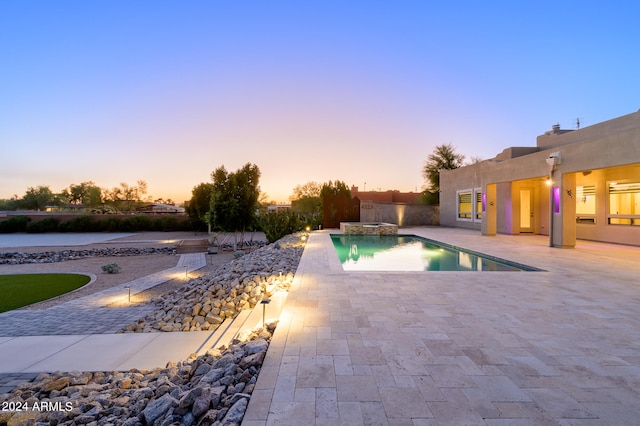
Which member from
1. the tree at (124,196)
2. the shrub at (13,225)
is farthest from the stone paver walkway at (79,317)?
the tree at (124,196)

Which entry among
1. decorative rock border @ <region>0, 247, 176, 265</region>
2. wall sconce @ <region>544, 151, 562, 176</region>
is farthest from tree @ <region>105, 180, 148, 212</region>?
wall sconce @ <region>544, 151, 562, 176</region>

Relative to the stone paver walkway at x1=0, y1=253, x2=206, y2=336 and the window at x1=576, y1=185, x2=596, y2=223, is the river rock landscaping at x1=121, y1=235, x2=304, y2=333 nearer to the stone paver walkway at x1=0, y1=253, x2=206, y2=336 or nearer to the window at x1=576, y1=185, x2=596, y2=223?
the stone paver walkway at x1=0, y1=253, x2=206, y2=336

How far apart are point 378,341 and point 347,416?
1237mm

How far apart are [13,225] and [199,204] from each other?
66.8 ft

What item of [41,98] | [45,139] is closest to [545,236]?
[41,98]

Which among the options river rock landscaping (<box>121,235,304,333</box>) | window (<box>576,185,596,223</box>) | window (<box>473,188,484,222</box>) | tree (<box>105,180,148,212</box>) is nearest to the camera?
river rock landscaping (<box>121,235,304,333</box>)

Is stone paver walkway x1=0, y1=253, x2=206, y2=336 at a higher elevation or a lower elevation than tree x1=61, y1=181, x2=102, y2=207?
lower

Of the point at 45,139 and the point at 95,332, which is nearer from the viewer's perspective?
the point at 95,332

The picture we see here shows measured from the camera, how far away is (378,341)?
9.95 feet

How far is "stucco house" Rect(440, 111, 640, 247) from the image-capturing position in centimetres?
910

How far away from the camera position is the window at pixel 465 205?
18.4 m

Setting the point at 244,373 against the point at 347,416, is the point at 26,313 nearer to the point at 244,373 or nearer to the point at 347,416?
the point at 244,373

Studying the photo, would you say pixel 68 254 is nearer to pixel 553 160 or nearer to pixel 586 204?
pixel 553 160

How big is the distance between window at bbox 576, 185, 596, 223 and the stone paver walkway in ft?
52.8
